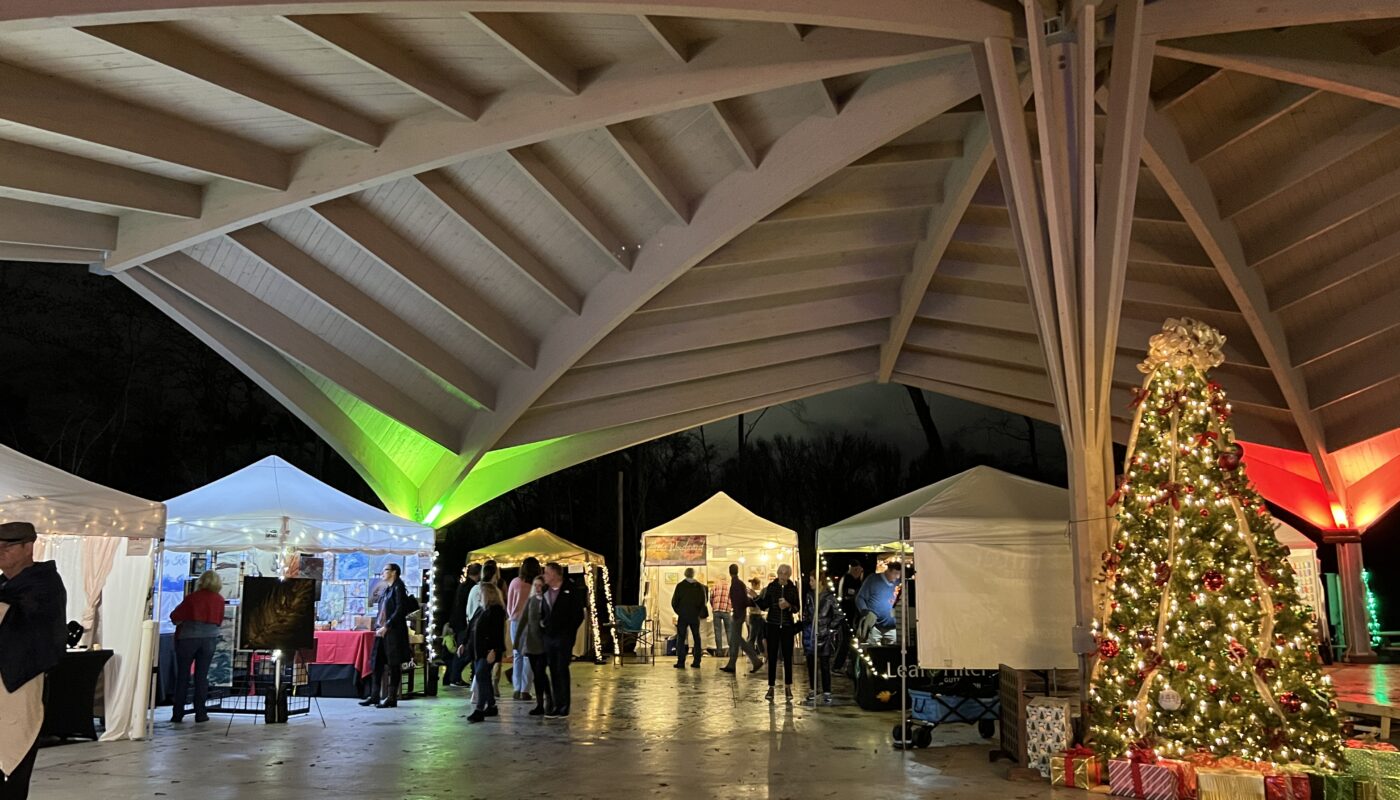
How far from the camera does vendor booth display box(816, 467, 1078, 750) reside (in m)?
9.69

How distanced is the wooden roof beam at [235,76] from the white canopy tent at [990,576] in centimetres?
606

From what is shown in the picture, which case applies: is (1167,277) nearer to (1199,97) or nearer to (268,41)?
(1199,97)

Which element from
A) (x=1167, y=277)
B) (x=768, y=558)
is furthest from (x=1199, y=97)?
(x=768, y=558)

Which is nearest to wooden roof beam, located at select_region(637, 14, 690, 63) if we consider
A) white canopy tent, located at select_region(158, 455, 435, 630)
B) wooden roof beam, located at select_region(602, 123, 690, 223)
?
wooden roof beam, located at select_region(602, 123, 690, 223)

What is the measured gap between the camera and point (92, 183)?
365 inches

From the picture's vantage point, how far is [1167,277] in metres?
14.2

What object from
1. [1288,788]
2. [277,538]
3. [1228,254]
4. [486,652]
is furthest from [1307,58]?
[277,538]

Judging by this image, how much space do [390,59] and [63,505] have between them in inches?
188

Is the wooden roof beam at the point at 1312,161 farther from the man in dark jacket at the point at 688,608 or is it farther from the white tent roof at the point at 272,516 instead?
the white tent roof at the point at 272,516

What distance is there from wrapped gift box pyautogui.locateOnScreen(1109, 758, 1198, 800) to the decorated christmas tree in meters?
0.25

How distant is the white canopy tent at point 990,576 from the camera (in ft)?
31.8

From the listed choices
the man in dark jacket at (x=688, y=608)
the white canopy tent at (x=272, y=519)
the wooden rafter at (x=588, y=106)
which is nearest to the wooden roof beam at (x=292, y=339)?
the white canopy tent at (x=272, y=519)

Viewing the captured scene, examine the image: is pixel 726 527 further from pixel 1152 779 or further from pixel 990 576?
pixel 1152 779

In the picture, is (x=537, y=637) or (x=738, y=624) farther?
(x=738, y=624)
